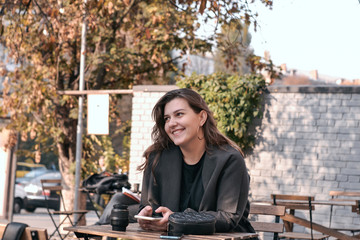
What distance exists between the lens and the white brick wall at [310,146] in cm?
852

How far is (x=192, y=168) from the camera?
3.31m

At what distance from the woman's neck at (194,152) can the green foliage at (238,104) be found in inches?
220

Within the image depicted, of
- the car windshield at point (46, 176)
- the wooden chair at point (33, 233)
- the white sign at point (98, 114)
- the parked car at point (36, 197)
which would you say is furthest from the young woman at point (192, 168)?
the car windshield at point (46, 176)

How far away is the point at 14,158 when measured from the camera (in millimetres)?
13438

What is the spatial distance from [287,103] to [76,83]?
207 inches

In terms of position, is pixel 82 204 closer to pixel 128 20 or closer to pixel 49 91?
pixel 49 91

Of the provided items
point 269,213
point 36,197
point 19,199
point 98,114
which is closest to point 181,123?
point 269,213

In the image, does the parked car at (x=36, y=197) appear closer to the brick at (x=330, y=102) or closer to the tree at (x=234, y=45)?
the tree at (x=234, y=45)

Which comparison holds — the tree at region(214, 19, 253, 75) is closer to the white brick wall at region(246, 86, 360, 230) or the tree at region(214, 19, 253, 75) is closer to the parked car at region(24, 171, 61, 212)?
the white brick wall at region(246, 86, 360, 230)

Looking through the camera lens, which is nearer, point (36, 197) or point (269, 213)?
point (269, 213)

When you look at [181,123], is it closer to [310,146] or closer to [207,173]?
[207,173]

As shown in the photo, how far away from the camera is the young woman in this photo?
3.10m

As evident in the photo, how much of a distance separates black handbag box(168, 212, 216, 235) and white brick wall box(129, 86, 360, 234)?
6089mm

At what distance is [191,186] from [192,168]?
10 cm
